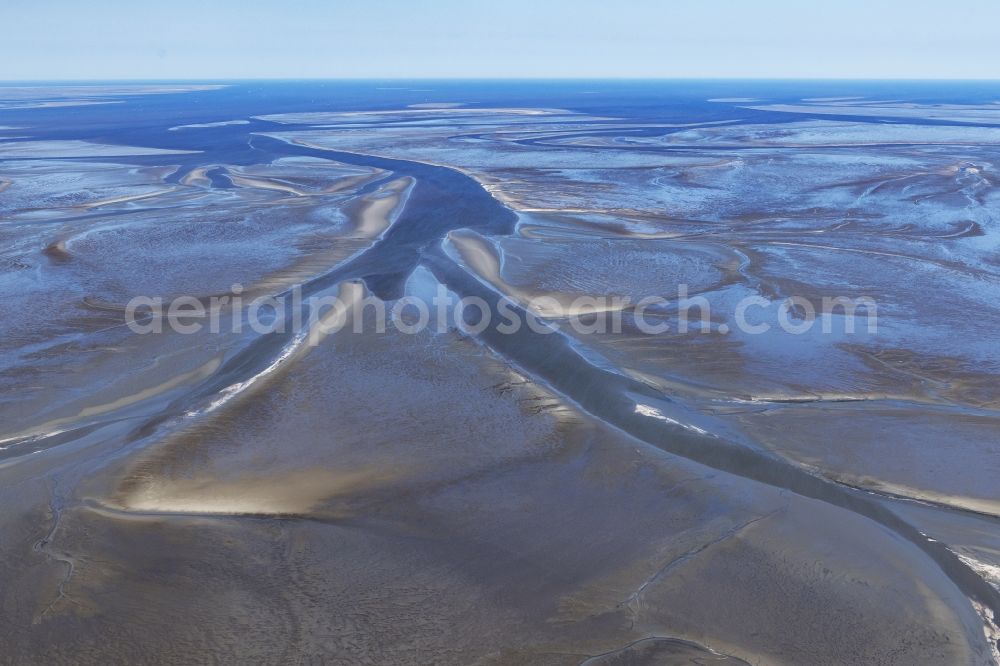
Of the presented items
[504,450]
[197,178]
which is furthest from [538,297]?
[197,178]

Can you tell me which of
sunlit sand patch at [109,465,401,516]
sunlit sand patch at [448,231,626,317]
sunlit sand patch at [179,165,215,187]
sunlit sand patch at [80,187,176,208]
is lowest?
sunlit sand patch at [109,465,401,516]

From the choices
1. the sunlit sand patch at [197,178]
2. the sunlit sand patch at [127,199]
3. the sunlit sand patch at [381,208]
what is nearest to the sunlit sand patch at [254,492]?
the sunlit sand patch at [381,208]

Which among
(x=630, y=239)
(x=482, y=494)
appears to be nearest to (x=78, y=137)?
(x=630, y=239)

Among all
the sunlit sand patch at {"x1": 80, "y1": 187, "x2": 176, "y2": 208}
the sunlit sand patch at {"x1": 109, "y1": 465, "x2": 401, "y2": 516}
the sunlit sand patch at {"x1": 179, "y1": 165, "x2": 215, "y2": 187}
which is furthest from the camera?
the sunlit sand patch at {"x1": 179, "y1": 165, "x2": 215, "y2": 187}

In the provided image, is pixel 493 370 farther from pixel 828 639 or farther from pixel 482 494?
pixel 828 639

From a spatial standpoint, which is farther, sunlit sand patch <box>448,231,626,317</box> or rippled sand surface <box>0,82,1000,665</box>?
sunlit sand patch <box>448,231,626,317</box>

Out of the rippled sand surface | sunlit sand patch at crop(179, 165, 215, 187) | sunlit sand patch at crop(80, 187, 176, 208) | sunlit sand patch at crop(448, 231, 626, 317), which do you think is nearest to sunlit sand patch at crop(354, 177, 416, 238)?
the rippled sand surface

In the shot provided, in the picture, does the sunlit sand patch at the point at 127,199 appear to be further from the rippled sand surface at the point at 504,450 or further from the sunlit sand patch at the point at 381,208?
the sunlit sand patch at the point at 381,208

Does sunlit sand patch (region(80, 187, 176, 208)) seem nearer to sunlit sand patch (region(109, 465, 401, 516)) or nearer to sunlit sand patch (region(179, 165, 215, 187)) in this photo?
sunlit sand patch (region(179, 165, 215, 187))
